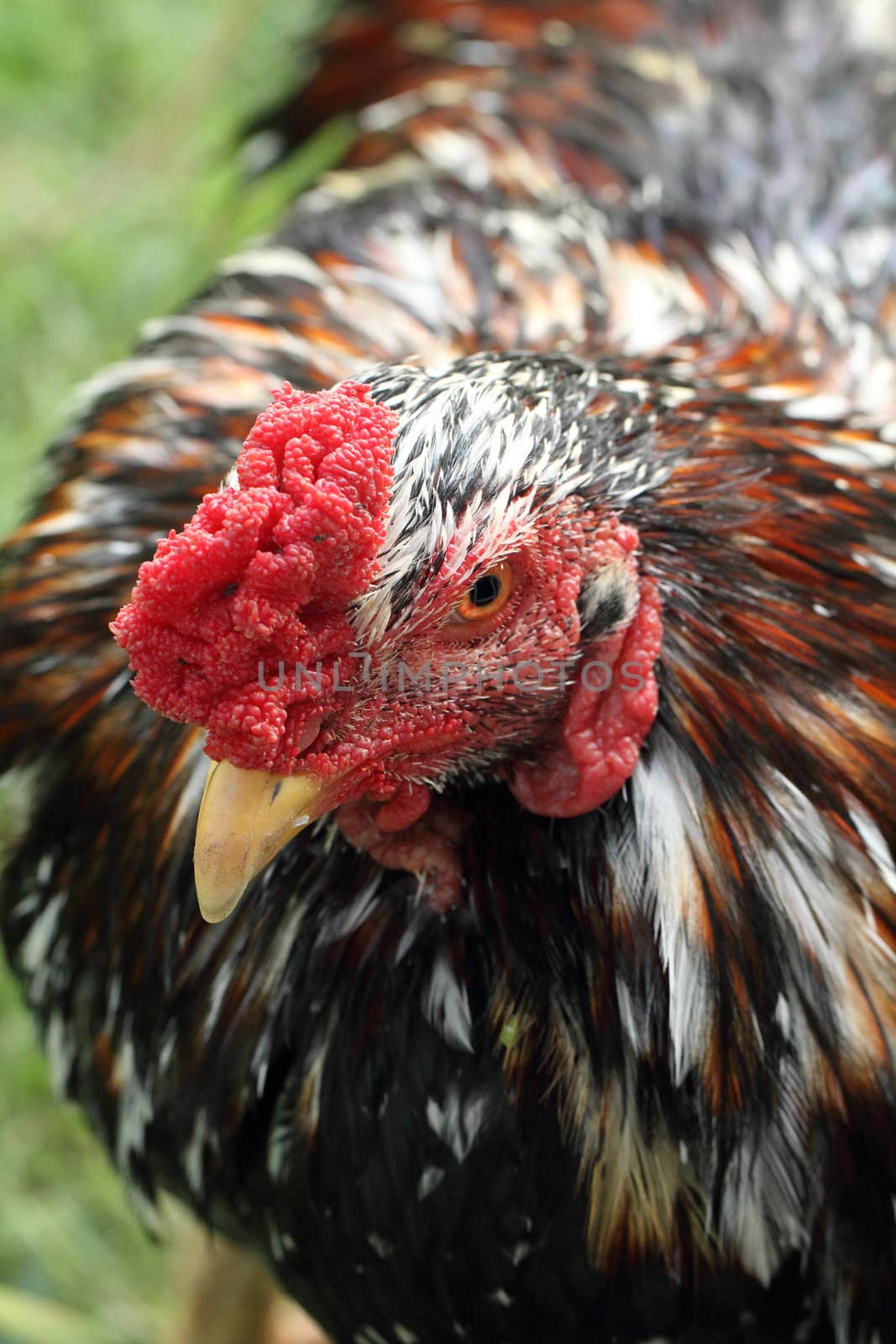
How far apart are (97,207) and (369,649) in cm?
400

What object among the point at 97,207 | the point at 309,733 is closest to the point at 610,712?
the point at 309,733

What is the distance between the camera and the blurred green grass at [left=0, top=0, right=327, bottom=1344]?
11.0ft

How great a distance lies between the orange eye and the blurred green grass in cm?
230

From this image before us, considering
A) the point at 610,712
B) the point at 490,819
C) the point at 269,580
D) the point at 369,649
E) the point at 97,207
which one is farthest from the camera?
the point at 97,207

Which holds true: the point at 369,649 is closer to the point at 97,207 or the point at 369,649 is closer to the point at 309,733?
the point at 309,733

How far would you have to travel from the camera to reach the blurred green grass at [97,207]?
3.37 meters

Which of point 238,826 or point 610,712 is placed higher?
point 610,712

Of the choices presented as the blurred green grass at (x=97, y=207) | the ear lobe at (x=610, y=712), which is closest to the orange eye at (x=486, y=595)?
the ear lobe at (x=610, y=712)

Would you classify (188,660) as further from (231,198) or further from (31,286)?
(31,286)

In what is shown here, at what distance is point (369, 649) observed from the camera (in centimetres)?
139

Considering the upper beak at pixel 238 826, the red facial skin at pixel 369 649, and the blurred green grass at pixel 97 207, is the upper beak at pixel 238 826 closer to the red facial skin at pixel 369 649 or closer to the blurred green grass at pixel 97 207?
the red facial skin at pixel 369 649

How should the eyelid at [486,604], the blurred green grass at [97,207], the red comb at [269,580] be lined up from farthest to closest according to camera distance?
the blurred green grass at [97,207] < the eyelid at [486,604] < the red comb at [269,580]

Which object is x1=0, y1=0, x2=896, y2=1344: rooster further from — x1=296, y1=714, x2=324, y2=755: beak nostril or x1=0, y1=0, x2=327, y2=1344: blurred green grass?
x1=0, y1=0, x2=327, y2=1344: blurred green grass

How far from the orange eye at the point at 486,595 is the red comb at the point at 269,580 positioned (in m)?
0.13
